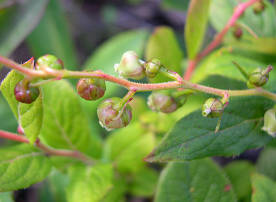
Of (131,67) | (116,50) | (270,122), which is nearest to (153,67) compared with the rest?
(131,67)

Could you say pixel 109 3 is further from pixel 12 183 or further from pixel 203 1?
pixel 12 183

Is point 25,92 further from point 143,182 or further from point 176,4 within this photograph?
point 176,4

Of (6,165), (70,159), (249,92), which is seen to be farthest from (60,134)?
(249,92)

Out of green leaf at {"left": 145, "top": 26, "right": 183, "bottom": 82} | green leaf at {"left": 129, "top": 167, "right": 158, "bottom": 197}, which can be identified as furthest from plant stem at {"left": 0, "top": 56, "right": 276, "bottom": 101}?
green leaf at {"left": 129, "top": 167, "right": 158, "bottom": 197}

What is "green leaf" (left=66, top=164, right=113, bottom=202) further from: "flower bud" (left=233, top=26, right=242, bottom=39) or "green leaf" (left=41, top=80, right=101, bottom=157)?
"flower bud" (left=233, top=26, right=242, bottom=39)

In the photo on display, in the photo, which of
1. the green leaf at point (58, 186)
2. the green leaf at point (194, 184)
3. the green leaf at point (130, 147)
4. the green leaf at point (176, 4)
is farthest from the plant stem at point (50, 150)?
the green leaf at point (176, 4)

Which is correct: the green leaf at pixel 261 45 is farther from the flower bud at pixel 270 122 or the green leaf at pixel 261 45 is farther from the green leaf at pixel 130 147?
the green leaf at pixel 130 147
